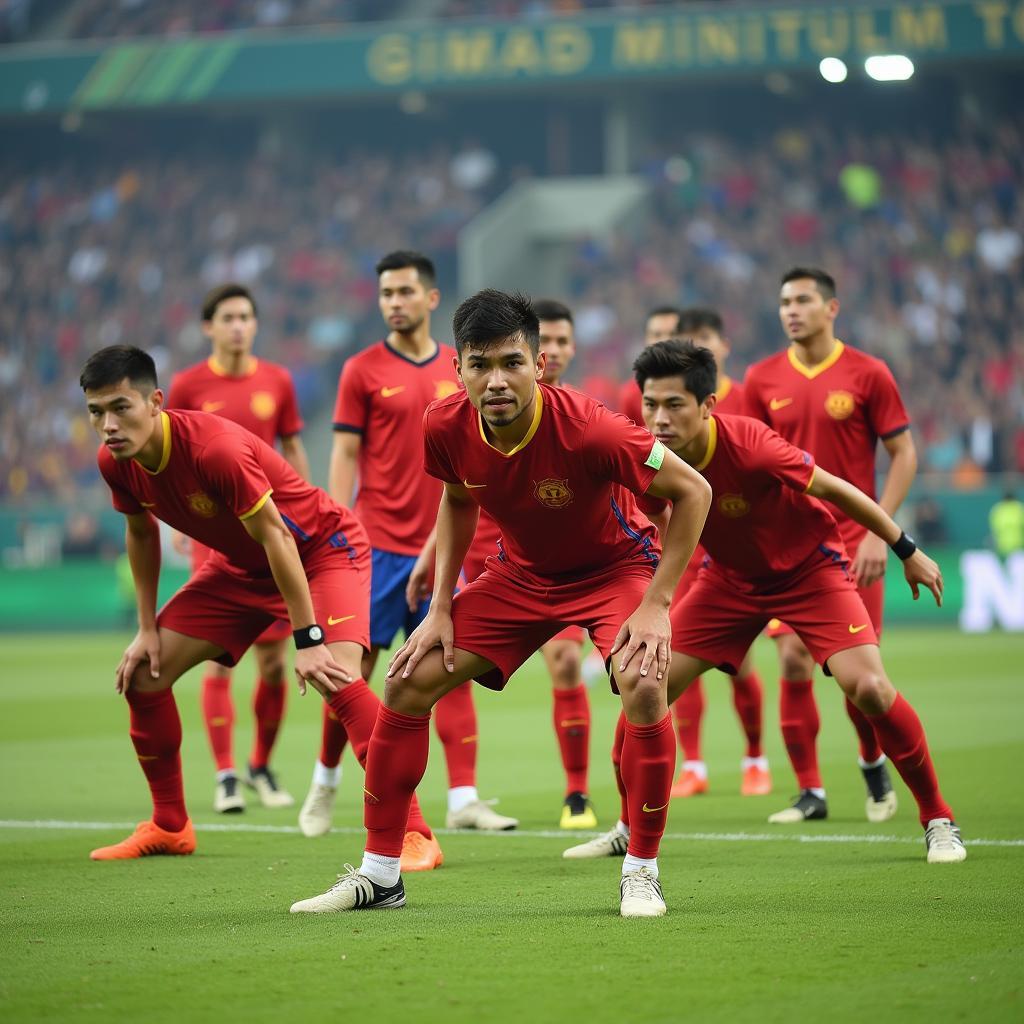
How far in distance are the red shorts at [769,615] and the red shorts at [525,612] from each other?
1114 millimetres

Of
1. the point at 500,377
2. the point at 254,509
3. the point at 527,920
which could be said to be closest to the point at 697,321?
the point at 254,509

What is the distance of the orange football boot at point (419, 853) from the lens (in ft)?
21.7

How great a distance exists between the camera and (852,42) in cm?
2919

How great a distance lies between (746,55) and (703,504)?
84.9ft

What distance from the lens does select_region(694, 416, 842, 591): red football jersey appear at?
652cm

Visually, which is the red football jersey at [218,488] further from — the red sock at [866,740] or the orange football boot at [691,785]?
the orange football boot at [691,785]

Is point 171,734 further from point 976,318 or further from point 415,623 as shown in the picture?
A: point 976,318

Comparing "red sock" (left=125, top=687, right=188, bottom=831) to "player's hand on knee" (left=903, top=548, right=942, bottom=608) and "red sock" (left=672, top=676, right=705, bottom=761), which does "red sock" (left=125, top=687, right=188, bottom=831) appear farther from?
"red sock" (left=672, top=676, right=705, bottom=761)

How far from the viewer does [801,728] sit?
8188 millimetres

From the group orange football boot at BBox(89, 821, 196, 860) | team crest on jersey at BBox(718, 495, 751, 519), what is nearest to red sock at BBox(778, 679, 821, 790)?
team crest on jersey at BBox(718, 495, 751, 519)

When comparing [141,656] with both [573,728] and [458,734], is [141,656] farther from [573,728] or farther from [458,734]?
[573,728]

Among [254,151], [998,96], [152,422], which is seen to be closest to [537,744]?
[152,422]

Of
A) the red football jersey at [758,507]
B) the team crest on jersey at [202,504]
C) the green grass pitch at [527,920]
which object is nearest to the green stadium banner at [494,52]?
the green grass pitch at [527,920]

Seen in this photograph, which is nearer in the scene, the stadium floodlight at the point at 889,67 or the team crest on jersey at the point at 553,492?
the team crest on jersey at the point at 553,492
